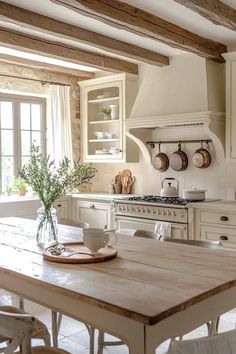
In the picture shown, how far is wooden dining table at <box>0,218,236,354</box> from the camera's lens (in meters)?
1.57

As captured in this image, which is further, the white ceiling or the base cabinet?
the base cabinet

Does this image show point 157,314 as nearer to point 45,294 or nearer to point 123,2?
point 45,294

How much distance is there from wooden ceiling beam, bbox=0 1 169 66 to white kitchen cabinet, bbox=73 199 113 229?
174cm

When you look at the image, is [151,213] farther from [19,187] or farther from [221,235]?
[19,187]

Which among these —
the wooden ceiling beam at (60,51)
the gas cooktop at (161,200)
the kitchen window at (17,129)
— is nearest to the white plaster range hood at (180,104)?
the wooden ceiling beam at (60,51)

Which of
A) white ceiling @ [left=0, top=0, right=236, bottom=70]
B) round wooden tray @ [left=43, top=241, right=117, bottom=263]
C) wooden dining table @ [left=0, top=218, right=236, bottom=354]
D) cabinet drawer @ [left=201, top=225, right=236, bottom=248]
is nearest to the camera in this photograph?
wooden dining table @ [left=0, top=218, right=236, bottom=354]

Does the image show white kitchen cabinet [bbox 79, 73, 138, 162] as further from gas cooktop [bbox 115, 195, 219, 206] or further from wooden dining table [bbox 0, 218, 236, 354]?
wooden dining table [bbox 0, 218, 236, 354]

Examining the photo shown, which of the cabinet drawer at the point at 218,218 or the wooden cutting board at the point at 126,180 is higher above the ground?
the wooden cutting board at the point at 126,180

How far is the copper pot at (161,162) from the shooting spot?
5.22 metres

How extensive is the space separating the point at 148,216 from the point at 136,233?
148 centimetres

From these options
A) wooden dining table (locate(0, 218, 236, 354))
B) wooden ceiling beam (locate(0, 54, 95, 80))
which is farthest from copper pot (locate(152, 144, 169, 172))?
wooden dining table (locate(0, 218, 236, 354))

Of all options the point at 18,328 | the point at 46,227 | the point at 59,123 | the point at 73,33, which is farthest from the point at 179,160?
the point at 18,328

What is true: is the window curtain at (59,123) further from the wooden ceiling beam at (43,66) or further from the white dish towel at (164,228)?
the white dish towel at (164,228)

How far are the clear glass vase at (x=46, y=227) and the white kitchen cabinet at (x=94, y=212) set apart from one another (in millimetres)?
2489
